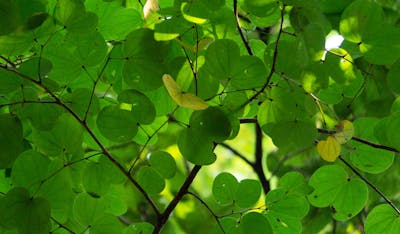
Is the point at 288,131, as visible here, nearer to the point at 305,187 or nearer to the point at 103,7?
the point at 305,187

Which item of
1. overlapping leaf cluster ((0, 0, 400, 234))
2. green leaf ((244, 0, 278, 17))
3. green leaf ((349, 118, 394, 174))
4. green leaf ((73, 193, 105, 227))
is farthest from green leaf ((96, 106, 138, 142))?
green leaf ((349, 118, 394, 174))

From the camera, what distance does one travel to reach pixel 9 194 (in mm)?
745

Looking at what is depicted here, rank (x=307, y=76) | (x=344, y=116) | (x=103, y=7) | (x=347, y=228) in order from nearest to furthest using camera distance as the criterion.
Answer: (x=307, y=76)
(x=103, y=7)
(x=344, y=116)
(x=347, y=228)

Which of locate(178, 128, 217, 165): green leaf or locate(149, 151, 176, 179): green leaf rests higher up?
locate(178, 128, 217, 165): green leaf

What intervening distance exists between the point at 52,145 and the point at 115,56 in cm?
15

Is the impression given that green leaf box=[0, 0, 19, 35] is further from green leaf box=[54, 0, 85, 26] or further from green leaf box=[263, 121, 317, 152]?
green leaf box=[263, 121, 317, 152]

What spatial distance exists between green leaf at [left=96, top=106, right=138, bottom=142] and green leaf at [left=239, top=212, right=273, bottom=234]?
0.61 feet

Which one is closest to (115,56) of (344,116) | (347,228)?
(344,116)

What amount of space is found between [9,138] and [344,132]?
413 millimetres

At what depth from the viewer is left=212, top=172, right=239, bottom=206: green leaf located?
83 cm

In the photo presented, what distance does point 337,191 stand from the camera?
863mm

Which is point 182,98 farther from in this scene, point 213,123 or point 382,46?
point 382,46

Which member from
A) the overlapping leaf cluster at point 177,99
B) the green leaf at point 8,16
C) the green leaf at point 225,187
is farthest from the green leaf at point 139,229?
the green leaf at point 8,16

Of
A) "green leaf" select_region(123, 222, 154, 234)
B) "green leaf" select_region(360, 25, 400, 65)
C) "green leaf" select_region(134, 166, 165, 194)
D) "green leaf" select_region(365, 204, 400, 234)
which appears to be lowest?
"green leaf" select_region(123, 222, 154, 234)
